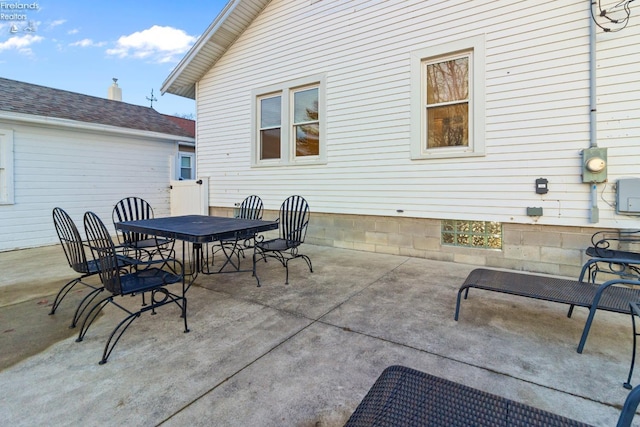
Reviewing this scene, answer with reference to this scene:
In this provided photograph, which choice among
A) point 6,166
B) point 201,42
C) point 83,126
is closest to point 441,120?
point 201,42

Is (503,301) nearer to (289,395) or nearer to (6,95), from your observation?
(289,395)

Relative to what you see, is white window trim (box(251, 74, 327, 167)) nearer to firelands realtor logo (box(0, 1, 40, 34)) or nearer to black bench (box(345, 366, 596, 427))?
black bench (box(345, 366, 596, 427))

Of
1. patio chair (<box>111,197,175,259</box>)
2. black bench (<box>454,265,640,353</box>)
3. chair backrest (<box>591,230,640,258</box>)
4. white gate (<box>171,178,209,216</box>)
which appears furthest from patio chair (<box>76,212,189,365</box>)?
white gate (<box>171,178,209,216</box>)

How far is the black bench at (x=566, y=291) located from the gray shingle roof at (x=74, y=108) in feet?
26.9

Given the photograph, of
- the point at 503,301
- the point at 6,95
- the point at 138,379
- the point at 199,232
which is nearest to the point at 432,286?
the point at 503,301

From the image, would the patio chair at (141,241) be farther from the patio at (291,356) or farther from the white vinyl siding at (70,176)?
the white vinyl siding at (70,176)

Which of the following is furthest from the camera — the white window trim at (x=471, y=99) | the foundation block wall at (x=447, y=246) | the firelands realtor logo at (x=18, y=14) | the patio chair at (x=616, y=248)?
the firelands realtor logo at (x=18, y=14)

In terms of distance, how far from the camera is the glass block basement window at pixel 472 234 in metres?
4.22

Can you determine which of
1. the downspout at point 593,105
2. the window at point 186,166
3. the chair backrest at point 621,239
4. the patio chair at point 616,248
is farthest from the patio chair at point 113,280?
the window at point 186,166

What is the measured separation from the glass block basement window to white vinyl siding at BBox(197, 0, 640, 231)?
0.16m

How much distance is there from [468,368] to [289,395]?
112 cm

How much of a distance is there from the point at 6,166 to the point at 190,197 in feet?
11.1

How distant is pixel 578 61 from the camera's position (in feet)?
11.7

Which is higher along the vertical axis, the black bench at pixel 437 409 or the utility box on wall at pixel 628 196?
the utility box on wall at pixel 628 196
